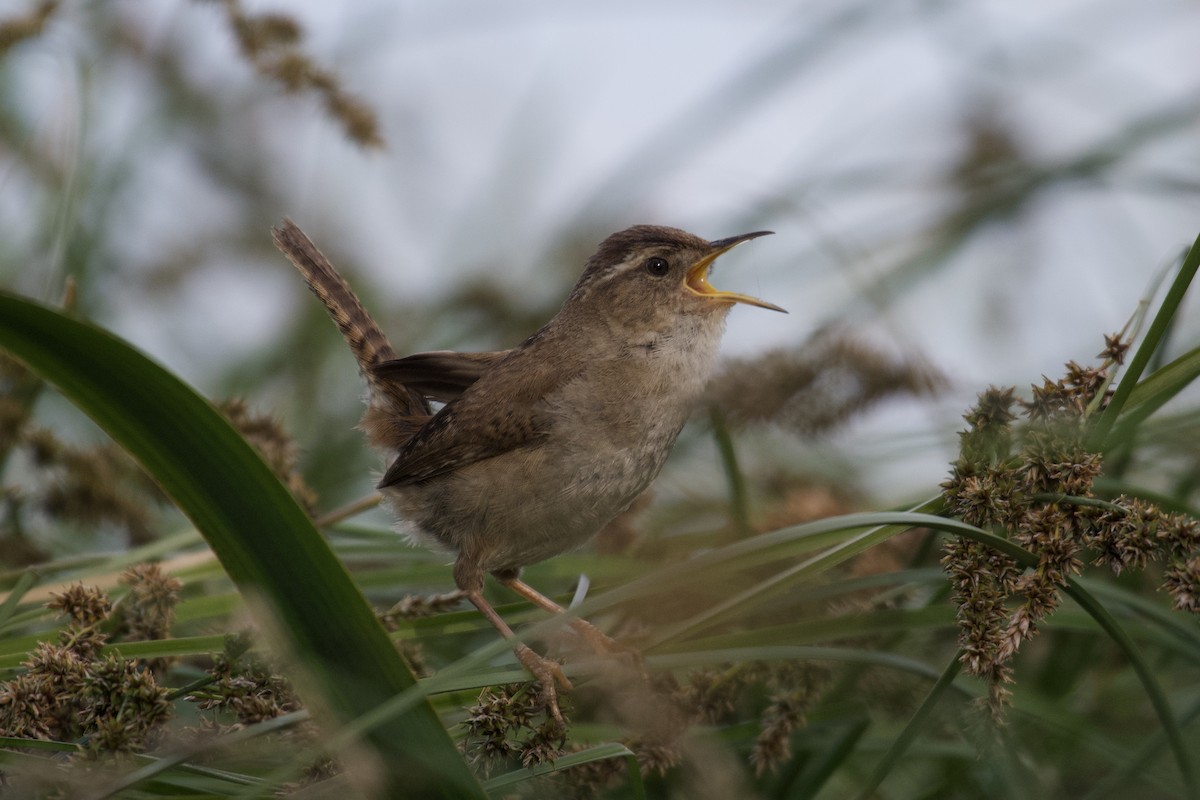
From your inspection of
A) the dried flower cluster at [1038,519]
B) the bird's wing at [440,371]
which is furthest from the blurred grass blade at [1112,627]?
the bird's wing at [440,371]

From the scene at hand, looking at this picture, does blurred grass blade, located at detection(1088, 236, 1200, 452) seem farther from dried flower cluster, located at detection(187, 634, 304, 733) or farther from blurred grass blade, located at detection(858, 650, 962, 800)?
dried flower cluster, located at detection(187, 634, 304, 733)

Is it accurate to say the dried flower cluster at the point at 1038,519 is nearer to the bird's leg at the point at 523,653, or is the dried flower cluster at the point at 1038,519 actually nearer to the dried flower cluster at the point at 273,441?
the bird's leg at the point at 523,653

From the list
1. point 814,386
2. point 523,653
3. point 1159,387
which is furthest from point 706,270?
point 1159,387

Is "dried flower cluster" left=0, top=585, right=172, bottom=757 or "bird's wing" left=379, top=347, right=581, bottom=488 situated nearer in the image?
"dried flower cluster" left=0, top=585, right=172, bottom=757

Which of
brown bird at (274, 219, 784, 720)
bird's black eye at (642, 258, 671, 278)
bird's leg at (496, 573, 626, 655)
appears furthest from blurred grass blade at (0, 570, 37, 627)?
bird's black eye at (642, 258, 671, 278)

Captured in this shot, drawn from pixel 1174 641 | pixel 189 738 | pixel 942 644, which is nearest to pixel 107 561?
pixel 189 738

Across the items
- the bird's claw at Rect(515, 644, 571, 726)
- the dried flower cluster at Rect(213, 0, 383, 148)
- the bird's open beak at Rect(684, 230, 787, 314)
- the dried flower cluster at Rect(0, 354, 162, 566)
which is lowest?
the bird's claw at Rect(515, 644, 571, 726)

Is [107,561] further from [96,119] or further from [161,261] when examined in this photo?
[161,261]
